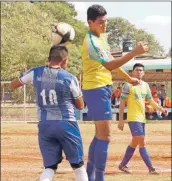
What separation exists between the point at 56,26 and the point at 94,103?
0.99 metres

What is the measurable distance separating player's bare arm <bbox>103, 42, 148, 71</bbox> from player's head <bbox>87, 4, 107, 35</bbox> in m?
0.52

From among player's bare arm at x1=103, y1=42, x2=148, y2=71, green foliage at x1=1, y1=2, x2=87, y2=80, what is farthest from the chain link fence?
player's bare arm at x1=103, y1=42, x2=148, y2=71

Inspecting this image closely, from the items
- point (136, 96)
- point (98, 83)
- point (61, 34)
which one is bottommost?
point (136, 96)

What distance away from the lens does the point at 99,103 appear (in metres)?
7.21

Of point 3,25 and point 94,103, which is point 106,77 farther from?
point 3,25

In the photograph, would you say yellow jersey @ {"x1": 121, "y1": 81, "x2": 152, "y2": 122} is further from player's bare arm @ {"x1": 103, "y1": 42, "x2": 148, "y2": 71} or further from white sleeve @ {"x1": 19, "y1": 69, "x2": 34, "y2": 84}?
white sleeve @ {"x1": 19, "y1": 69, "x2": 34, "y2": 84}

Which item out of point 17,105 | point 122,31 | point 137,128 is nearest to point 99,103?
point 137,128

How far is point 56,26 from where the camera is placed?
23.9ft

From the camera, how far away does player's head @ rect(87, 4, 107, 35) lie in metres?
7.26

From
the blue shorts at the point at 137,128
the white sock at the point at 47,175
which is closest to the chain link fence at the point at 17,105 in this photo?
the blue shorts at the point at 137,128

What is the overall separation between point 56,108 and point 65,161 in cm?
685

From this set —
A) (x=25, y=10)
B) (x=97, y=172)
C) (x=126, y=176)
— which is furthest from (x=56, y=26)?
(x=25, y=10)

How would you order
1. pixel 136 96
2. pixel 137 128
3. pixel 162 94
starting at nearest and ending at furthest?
pixel 137 128
pixel 136 96
pixel 162 94

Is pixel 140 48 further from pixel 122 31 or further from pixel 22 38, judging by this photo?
pixel 122 31
